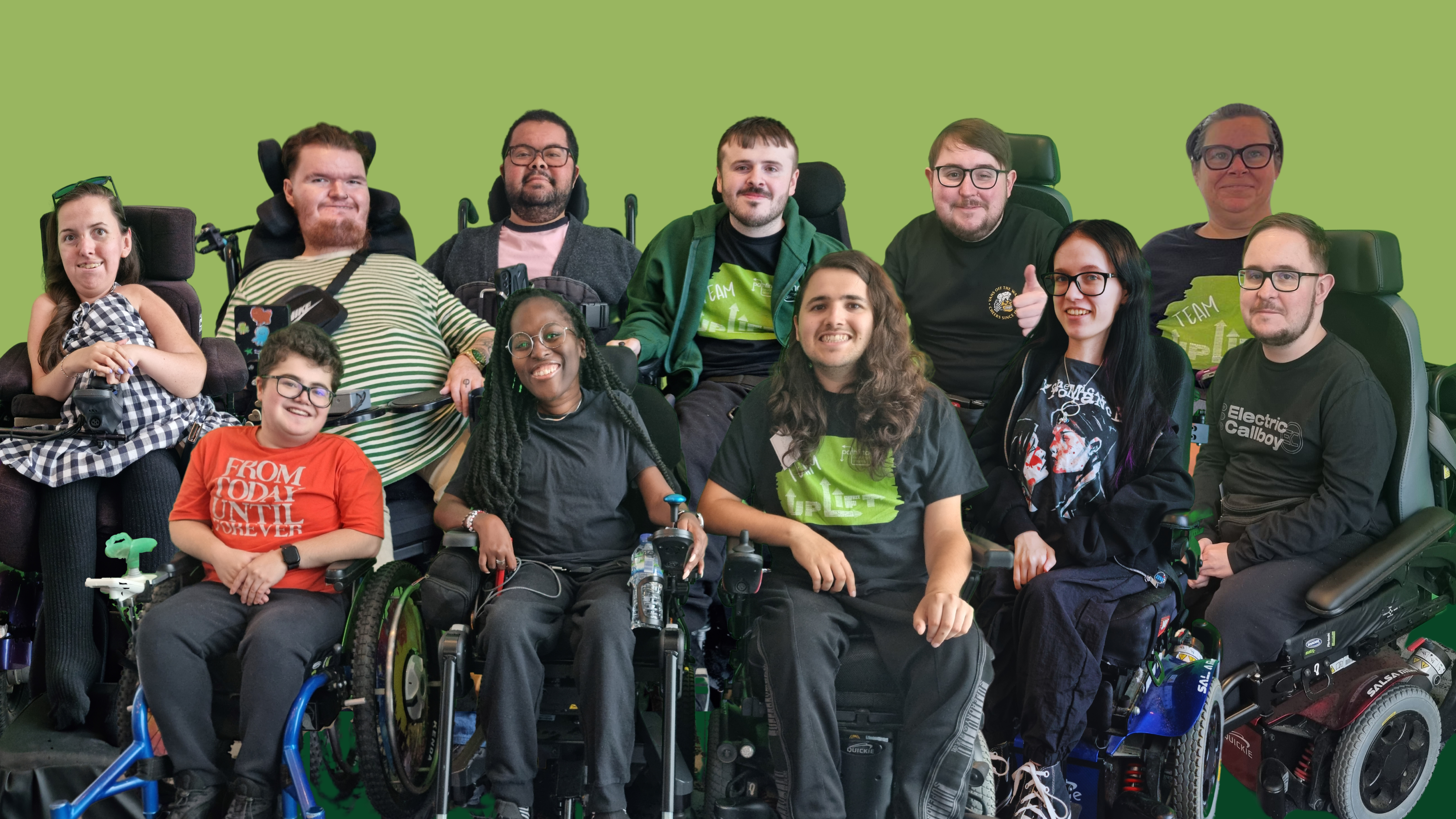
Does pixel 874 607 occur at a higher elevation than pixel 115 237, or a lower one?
lower

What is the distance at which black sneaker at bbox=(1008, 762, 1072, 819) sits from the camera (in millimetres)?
3326

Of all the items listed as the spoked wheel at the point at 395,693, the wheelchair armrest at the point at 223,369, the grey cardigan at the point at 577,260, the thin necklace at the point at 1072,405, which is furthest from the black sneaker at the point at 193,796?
the thin necklace at the point at 1072,405

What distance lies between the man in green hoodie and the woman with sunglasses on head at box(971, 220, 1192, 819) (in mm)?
967

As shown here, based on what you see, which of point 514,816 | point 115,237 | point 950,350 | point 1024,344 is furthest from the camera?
point 950,350

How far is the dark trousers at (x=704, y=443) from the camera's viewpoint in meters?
3.80

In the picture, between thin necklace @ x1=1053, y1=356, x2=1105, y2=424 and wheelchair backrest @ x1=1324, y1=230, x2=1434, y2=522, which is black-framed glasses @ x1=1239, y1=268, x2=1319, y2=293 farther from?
thin necklace @ x1=1053, y1=356, x2=1105, y2=424

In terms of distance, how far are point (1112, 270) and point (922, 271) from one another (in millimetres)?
985

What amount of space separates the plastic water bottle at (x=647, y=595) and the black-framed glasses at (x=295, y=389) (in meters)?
1.00

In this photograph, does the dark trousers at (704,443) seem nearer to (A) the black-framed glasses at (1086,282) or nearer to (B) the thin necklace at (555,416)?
(B) the thin necklace at (555,416)

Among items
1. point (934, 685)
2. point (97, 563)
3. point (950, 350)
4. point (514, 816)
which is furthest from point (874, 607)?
point (97, 563)

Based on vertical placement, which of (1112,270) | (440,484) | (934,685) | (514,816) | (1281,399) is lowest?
(514,816)

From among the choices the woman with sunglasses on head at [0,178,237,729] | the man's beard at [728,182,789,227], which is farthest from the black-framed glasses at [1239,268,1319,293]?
the woman with sunglasses on head at [0,178,237,729]

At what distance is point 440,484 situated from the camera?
4.28 meters

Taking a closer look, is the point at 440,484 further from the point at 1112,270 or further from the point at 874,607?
the point at 1112,270
